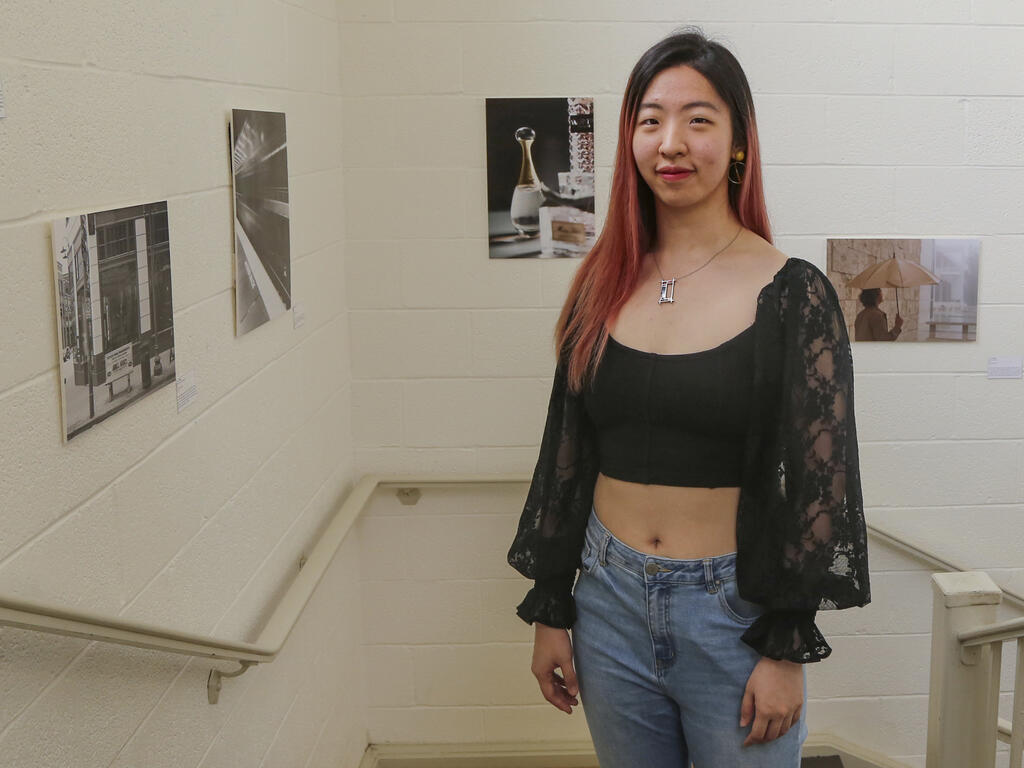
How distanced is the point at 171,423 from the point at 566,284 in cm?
166

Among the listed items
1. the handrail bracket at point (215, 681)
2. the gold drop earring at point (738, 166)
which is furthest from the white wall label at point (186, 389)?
the gold drop earring at point (738, 166)

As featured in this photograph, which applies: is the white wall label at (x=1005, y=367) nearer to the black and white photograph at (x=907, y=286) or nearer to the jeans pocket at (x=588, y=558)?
Result: the black and white photograph at (x=907, y=286)

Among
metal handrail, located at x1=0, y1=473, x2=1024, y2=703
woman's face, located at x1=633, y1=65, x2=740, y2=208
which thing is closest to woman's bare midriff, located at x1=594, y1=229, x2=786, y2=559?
woman's face, located at x1=633, y1=65, x2=740, y2=208

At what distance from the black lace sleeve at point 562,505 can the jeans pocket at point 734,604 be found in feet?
1.02

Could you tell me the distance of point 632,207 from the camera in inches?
74.1

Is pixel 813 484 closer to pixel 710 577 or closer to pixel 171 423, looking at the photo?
pixel 710 577

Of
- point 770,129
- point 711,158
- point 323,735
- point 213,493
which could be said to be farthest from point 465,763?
point 711,158

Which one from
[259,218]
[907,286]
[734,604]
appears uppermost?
→ [259,218]

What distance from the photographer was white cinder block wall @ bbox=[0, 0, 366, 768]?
1356 mm

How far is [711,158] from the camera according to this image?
→ 1766 mm

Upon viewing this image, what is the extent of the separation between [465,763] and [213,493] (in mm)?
1837

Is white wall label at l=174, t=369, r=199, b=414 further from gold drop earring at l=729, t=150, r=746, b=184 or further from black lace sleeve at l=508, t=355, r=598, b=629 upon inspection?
gold drop earring at l=729, t=150, r=746, b=184

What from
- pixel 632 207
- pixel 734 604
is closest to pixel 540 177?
pixel 632 207

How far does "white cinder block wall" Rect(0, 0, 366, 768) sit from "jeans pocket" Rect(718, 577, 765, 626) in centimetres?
89
